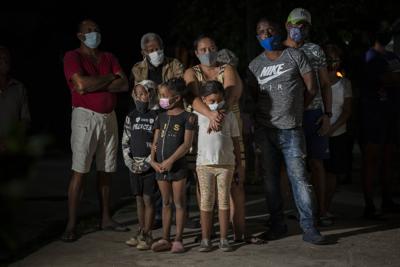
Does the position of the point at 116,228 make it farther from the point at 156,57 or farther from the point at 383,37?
the point at 383,37

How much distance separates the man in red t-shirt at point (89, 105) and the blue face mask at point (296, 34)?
1.62 meters

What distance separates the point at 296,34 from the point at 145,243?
227 centimetres

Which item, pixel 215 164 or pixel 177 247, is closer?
pixel 215 164

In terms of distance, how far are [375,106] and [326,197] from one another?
1111 millimetres

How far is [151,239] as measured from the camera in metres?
6.66

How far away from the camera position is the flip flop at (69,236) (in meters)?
6.96

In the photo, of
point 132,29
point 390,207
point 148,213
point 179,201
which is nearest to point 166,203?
point 179,201

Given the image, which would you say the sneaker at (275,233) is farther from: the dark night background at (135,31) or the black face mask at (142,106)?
the black face mask at (142,106)

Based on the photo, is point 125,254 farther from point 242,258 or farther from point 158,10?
point 158,10

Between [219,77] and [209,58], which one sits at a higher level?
[209,58]

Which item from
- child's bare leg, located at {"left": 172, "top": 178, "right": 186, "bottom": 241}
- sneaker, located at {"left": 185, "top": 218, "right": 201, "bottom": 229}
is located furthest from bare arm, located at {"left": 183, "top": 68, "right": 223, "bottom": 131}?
sneaker, located at {"left": 185, "top": 218, "right": 201, "bottom": 229}

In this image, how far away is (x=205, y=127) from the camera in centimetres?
641

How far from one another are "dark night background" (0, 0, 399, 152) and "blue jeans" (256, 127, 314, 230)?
1897mm

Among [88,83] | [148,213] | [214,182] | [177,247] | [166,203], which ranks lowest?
[177,247]
